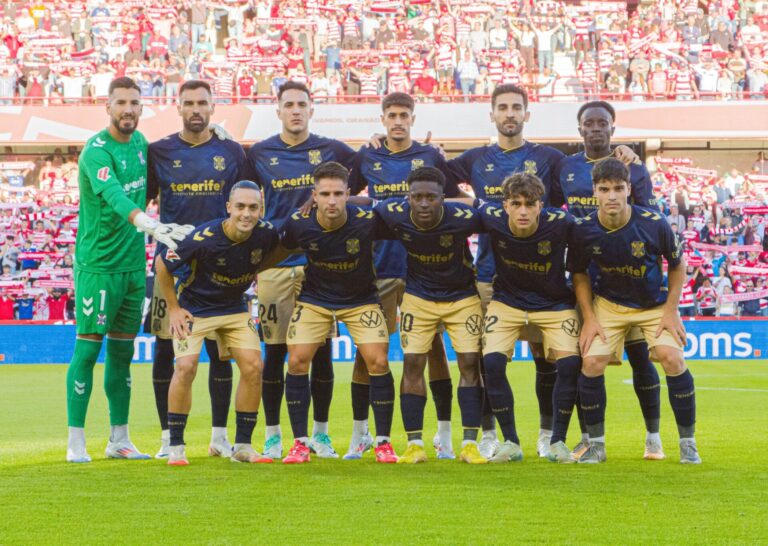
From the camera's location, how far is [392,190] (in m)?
7.71

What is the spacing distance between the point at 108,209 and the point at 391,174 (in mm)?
1944

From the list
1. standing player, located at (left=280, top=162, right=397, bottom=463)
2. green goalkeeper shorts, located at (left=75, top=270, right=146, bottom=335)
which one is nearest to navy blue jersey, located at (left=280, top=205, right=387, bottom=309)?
standing player, located at (left=280, top=162, right=397, bottom=463)

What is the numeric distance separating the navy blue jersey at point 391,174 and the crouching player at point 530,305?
668 mm

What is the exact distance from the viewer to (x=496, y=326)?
7164 millimetres

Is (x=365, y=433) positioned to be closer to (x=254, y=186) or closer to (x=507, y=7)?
(x=254, y=186)

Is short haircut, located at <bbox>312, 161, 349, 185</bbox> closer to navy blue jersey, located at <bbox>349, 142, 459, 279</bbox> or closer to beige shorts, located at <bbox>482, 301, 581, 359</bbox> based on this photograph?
navy blue jersey, located at <bbox>349, 142, 459, 279</bbox>

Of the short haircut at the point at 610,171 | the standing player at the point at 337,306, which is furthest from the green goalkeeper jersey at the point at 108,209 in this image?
the short haircut at the point at 610,171

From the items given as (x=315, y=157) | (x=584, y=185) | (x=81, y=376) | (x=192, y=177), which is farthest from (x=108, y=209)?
(x=584, y=185)

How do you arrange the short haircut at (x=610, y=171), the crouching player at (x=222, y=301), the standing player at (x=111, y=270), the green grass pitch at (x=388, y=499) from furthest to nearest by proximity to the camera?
the standing player at (x=111, y=270)
the crouching player at (x=222, y=301)
the short haircut at (x=610, y=171)
the green grass pitch at (x=388, y=499)

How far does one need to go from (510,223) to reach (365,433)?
186 centimetres

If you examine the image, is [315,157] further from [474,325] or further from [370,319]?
[474,325]

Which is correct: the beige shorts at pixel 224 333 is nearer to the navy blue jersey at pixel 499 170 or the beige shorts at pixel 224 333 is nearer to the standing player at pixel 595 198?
the navy blue jersey at pixel 499 170

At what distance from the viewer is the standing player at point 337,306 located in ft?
23.5

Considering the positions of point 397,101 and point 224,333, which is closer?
point 224,333
